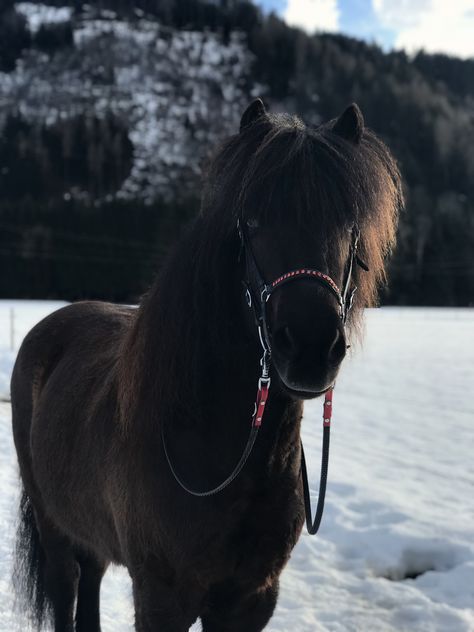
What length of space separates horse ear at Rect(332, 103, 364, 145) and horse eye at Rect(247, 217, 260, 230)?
0.46 meters

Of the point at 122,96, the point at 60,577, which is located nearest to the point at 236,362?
the point at 60,577

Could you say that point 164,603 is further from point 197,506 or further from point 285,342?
point 285,342

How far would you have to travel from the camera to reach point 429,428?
8102mm

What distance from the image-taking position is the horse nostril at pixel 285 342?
1385 millimetres

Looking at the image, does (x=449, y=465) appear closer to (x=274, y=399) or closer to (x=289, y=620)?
(x=289, y=620)

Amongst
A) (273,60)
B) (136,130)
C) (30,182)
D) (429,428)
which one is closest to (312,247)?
(429,428)

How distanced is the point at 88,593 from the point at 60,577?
16 centimetres

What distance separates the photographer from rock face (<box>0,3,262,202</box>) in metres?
74.2

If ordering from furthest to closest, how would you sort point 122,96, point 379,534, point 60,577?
point 122,96
point 379,534
point 60,577

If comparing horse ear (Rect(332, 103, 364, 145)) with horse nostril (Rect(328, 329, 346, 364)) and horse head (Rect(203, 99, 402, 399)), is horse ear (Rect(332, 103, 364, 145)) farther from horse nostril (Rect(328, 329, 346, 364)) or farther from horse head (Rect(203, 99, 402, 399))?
horse nostril (Rect(328, 329, 346, 364))

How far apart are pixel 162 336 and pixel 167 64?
376 ft

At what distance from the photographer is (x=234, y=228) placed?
1.71 m

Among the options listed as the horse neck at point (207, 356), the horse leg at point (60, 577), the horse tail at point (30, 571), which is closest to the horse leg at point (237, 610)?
the horse neck at point (207, 356)

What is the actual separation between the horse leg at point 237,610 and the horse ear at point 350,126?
1.43 meters
